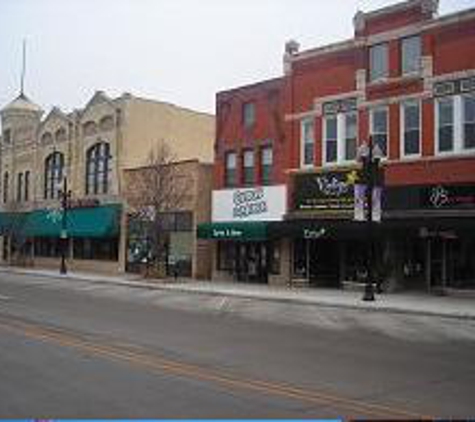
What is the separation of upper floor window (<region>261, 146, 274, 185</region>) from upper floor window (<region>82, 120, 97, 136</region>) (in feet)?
54.2

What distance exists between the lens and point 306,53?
35.5m

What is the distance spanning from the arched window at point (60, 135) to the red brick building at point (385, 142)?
20167 mm

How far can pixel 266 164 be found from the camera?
37562 mm

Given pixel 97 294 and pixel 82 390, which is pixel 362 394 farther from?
pixel 97 294

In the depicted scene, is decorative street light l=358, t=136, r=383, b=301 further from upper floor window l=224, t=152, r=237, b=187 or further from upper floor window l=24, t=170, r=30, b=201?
upper floor window l=24, t=170, r=30, b=201

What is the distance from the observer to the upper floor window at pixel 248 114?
38.3 metres

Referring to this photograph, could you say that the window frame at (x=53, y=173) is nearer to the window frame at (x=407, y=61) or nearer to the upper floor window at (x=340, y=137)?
the upper floor window at (x=340, y=137)

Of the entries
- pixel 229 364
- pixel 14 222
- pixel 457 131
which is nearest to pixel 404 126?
pixel 457 131

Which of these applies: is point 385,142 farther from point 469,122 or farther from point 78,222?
point 78,222

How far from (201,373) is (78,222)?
3902 cm

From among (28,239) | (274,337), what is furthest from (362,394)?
(28,239)

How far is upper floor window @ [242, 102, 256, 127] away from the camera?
38.3 m

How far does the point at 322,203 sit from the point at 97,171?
804 inches

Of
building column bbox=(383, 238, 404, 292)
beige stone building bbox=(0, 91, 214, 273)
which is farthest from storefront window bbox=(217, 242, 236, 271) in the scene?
building column bbox=(383, 238, 404, 292)
